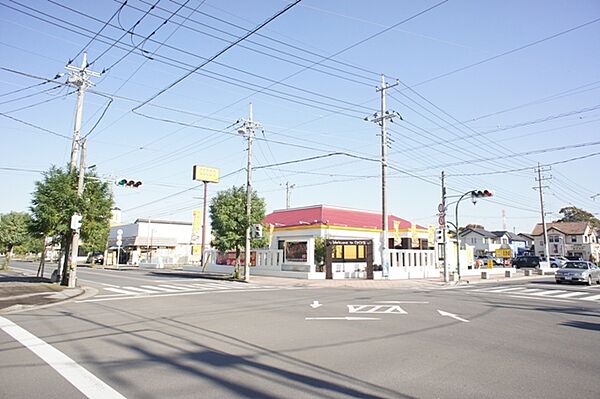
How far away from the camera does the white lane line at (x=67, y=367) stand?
18.8 feet

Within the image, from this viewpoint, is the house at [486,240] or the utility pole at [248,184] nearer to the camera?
the utility pole at [248,184]

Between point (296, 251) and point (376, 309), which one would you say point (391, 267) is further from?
point (376, 309)

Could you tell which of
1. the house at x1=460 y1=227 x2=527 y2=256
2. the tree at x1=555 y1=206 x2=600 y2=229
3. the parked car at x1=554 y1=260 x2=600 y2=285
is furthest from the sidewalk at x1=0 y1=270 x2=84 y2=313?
the tree at x1=555 y1=206 x2=600 y2=229

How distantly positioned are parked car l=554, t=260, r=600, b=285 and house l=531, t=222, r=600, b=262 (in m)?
61.6

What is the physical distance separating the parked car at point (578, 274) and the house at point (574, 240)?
6157cm

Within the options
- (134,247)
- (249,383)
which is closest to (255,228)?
(249,383)

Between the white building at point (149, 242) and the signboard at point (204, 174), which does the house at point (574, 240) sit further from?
the white building at point (149, 242)

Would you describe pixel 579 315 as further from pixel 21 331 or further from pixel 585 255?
pixel 585 255

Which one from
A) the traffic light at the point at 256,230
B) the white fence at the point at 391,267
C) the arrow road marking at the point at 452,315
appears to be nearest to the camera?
the arrow road marking at the point at 452,315

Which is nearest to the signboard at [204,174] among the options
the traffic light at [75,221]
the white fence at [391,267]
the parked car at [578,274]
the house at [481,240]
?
the white fence at [391,267]

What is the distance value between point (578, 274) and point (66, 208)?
103ft

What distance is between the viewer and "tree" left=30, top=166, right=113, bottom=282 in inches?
899

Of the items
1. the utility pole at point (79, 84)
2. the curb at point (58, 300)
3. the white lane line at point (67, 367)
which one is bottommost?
the white lane line at point (67, 367)

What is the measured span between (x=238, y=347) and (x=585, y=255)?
9461 cm
